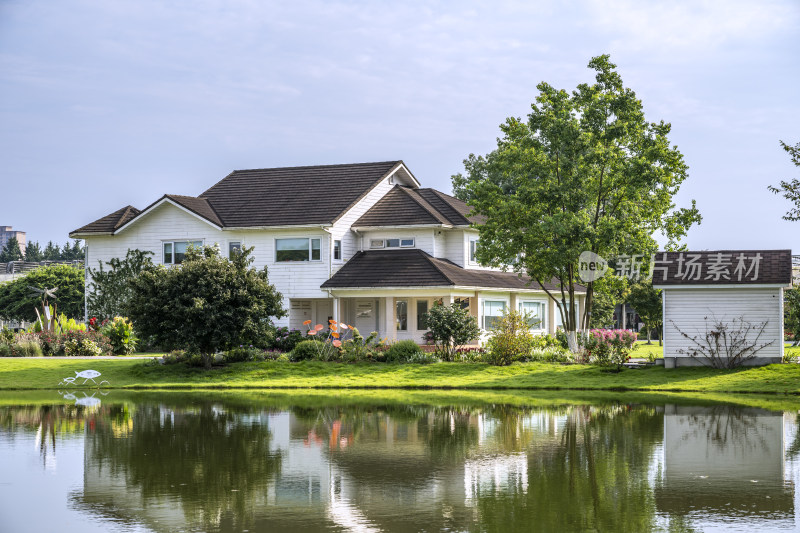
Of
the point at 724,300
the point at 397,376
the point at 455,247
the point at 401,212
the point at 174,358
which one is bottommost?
the point at 397,376

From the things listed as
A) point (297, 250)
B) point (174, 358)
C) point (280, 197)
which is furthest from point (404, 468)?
point (280, 197)

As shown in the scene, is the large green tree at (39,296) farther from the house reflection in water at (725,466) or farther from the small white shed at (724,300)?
the house reflection in water at (725,466)

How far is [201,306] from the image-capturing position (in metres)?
35.4

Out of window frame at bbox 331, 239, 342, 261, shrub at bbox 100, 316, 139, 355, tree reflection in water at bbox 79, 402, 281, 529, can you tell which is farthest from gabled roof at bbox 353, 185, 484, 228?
tree reflection in water at bbox 79, 402, 281, 529

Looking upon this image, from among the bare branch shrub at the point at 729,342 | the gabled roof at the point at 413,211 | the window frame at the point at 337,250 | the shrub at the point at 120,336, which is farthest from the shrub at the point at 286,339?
the bare branch shrub at the point at 729,342

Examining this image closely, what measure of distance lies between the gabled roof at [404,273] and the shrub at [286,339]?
2.57 meters

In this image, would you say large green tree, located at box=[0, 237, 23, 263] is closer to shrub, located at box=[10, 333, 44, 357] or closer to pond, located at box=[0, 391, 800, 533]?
shrub, located at box=[10, 333, 44, 357]

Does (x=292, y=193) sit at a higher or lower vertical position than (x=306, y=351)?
higher

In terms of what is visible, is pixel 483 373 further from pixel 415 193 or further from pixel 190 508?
pixel 190 508

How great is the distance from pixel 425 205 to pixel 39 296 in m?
50.7

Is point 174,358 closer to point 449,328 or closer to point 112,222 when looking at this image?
point 449,328

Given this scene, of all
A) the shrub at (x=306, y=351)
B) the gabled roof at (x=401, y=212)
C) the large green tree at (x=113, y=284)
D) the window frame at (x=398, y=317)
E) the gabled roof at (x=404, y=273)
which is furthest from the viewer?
the large green tree at (x=113, y=284)

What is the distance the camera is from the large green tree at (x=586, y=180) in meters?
37.4

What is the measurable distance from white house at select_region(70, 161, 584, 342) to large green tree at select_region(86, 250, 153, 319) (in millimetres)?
610
